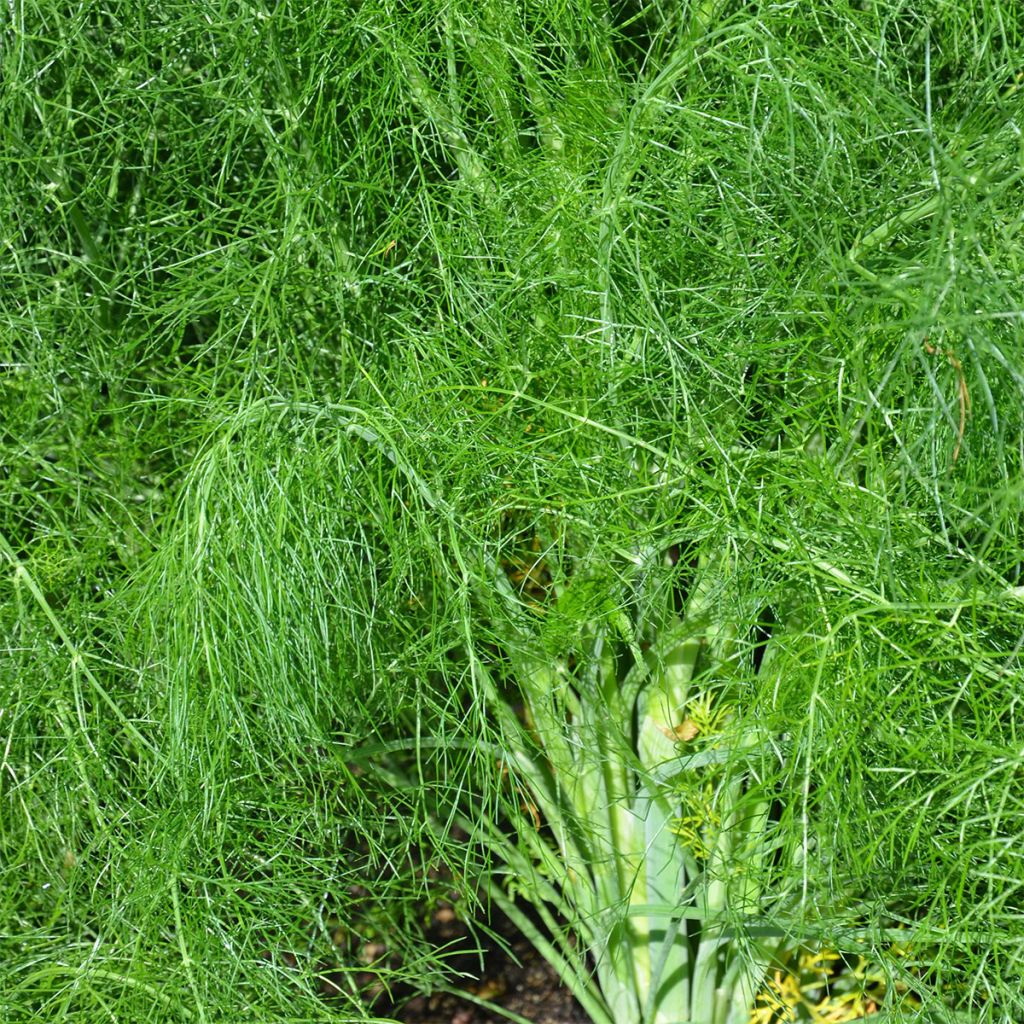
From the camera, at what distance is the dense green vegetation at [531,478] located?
1.19 metres

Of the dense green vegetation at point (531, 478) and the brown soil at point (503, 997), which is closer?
the dense green vegetation at point (531, 478)

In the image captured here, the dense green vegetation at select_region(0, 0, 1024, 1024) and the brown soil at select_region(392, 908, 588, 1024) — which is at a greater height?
the dense green vegetation at select_region(0, 0, 1024, 1024)

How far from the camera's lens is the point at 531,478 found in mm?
1339

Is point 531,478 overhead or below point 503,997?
overhead

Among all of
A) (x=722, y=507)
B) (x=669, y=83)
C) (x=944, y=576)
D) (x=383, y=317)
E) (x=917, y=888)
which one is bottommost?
(x=917, y=888)

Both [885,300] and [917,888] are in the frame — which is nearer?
[885,300]

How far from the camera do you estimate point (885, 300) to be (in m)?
1.09

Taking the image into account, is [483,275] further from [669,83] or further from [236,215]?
[236,215]

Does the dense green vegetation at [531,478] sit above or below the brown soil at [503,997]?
above

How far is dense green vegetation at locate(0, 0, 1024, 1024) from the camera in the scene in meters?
1.19

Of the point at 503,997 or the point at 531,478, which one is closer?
the point at 531,478

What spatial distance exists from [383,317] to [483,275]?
0.15 meters

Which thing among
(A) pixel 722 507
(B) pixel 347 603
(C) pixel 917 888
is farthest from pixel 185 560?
(C) pixel 917 888

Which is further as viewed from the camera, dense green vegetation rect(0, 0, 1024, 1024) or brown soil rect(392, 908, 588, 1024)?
brown soil rect(392, 908, 588, 1024)
